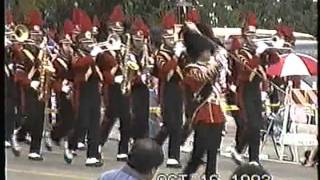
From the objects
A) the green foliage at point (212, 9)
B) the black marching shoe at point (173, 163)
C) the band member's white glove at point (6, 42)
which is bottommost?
the black marching shoe at point (173, 163)

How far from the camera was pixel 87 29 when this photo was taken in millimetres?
6684

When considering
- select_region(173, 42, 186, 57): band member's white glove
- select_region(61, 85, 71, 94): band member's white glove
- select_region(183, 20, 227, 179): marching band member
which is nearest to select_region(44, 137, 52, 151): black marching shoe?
select_region(61, 85, 71, 94): band member's white glove

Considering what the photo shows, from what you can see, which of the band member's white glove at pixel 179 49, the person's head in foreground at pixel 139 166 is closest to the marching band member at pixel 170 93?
the band member's white glove at pixel 179 49

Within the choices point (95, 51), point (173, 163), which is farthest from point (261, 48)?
point (95, 51)

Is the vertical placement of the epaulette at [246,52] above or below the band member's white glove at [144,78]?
above

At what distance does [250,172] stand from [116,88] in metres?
0.96

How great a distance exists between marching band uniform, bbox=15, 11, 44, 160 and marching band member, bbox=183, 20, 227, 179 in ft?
2.99

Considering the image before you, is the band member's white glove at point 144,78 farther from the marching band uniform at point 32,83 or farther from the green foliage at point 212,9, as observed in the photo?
the marching band uniform at point 32,83

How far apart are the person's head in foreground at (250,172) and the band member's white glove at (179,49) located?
2.56ft

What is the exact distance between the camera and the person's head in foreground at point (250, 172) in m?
6.60

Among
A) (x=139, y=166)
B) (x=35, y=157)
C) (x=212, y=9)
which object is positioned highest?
(x=212, y=9)

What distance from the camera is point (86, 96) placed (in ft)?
22.1

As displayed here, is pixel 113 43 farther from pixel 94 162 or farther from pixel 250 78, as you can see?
pixel 250 78

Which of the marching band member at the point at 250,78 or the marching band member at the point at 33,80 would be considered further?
the marching band member at the point at 33,80
